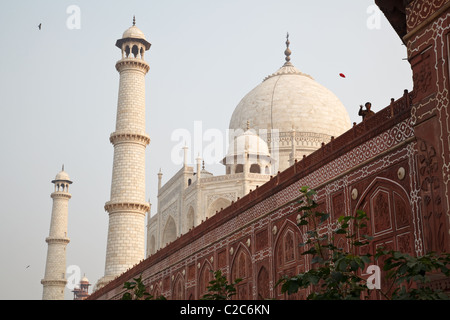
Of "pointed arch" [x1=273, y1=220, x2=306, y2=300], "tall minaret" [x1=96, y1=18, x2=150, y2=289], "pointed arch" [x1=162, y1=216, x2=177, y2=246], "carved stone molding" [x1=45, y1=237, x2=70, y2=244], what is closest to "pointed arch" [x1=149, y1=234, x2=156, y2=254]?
Answer: "pointed arch" [x1=162, y1=216, x2=177, y2=246]

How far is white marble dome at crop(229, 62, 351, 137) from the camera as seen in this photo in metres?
31.1

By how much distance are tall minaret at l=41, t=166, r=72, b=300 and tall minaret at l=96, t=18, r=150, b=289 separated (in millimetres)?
11463

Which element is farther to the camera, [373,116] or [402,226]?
[373,116]

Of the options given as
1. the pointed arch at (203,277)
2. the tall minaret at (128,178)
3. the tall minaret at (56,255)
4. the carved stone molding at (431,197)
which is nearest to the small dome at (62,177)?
the tall minaret at (56,255)

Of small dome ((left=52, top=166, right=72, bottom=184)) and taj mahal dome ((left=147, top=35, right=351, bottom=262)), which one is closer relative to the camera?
taj mahal dome ((left=147, top=35, right=351, bottom=262))

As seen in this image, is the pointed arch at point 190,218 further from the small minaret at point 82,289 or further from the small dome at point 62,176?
the small minaret at point 82,289

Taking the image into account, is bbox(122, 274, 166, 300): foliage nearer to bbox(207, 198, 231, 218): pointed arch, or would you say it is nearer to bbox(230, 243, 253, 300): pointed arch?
bbox(230, 243, 253, 300): pointed arch

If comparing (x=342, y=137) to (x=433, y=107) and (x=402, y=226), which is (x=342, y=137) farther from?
(x=433, y=107)

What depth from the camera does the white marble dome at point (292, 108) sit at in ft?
102

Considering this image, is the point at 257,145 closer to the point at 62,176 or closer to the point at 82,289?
the point at 62,176

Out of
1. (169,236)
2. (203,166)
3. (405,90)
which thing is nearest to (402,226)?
(405,90)

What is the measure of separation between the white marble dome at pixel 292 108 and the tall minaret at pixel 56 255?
13.0 meters

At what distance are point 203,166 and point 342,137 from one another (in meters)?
19.1
